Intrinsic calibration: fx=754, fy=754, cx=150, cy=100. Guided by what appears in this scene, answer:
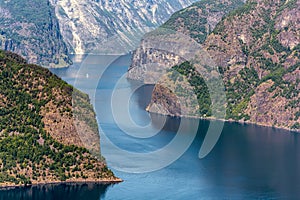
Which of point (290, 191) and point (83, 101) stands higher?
point (83, 101)

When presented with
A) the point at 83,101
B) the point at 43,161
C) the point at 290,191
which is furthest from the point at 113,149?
the point at 290,191

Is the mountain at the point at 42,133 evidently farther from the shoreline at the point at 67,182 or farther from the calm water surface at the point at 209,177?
the calm water surface at the point at 209,177

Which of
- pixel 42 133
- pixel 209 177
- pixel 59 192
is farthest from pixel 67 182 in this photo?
pixel 209 177

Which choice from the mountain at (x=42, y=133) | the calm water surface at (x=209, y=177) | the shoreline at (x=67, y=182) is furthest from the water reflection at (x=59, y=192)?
the mountain at (x=42, y=133)

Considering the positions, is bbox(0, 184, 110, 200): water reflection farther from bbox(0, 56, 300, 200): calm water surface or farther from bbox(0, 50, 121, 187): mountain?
bbox(0, 50, 121, 187): mountain

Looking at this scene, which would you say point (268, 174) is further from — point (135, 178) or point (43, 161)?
point (43, 161)

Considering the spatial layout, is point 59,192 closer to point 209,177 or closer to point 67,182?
point 67,182

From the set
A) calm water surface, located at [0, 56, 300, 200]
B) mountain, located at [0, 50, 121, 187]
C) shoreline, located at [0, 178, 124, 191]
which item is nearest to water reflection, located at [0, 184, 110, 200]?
calm water surface, located at [0, 56, 300, 200]
